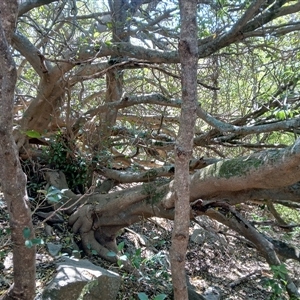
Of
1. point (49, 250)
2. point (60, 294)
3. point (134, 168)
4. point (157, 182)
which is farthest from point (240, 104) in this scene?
point (60, 294)

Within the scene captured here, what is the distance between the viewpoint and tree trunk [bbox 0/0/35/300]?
192cm

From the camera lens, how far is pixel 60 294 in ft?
9.03

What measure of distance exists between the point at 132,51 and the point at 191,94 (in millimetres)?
2346

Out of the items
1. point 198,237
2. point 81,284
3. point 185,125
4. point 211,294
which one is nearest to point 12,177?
point 185,125

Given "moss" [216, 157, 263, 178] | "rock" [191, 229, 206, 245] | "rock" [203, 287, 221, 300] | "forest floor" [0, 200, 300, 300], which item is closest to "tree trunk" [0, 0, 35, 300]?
"forest floor" [0, 200, 300, 300]

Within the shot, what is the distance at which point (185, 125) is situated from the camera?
2.18 m

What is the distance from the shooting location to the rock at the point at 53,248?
388cm

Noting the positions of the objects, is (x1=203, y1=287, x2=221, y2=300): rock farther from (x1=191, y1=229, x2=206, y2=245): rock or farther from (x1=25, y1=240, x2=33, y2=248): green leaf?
(x1=25, y1=240, x2=33, y2=248): green leaf

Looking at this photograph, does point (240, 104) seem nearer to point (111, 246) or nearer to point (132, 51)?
point (132, 51)

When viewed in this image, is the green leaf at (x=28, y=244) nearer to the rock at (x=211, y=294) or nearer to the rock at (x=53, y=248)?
the rock at (x=53, y=248)

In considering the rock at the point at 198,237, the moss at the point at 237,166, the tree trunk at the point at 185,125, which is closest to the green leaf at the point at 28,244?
the tree trunk at the point at 185,125

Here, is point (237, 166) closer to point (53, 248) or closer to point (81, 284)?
point (81, 284)

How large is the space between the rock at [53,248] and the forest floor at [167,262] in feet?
0.16

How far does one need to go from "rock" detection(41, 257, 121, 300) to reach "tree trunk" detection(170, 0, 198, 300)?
914mm
